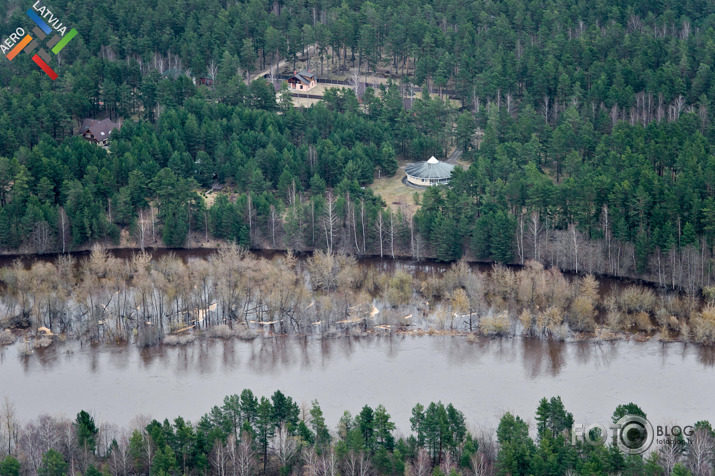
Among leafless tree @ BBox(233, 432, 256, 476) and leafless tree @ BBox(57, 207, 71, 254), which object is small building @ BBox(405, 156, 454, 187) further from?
leafless tree @ BBox(233, 432, 256, 476)

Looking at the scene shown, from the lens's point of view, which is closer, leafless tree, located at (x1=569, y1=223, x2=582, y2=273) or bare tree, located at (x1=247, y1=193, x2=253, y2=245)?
leafless tree, located at (x1=569, y1=223, x2=582, y2=273)

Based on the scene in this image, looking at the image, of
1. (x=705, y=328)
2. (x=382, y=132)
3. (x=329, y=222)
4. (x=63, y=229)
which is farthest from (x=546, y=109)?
(x=63, y=229)

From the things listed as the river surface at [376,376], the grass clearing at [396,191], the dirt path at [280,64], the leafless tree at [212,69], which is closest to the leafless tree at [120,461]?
the river surface at [376,376]

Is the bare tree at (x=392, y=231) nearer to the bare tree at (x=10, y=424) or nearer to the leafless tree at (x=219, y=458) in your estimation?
the bare tree at (x=10, y=424)

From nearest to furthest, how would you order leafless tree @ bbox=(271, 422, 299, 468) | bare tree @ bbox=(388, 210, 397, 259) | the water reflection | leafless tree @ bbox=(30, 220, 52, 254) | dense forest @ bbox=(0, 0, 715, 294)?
leafless tree @ bbox=(271, 422, 299, 468) < the water reflection < dense forest @ bbox=(0, 0, 715, 294) < bare tree @ bbox=(388, 210, 397, 259) < leafless tree @ bbox=(30, 220, 52, 254)

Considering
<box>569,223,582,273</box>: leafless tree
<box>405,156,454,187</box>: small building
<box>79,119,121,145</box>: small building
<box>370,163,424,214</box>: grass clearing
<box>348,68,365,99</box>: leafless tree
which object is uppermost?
<box>348,68,365,99</box>: leafless tree

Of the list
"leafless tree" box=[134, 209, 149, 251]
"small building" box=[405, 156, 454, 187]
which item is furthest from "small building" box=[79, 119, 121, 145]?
"small building" box=[405, 156, 454, 187]

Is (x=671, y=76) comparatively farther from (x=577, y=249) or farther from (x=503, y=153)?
(x=577, y=249)
